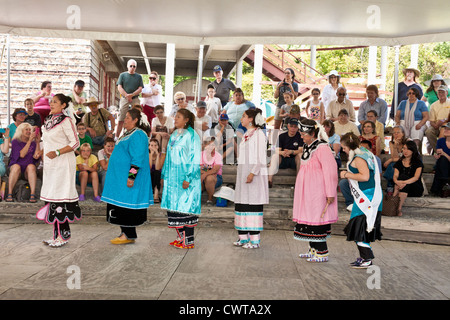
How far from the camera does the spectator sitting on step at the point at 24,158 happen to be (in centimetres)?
755

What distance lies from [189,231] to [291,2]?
3101 millimetres

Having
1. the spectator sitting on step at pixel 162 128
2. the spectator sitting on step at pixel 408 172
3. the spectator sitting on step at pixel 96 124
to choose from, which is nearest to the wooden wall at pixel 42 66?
the spectator sitting on step at pixel 96 124

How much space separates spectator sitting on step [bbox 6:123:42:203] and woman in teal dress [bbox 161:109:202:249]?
3.13 meters

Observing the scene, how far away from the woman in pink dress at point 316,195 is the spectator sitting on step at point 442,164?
361 cm

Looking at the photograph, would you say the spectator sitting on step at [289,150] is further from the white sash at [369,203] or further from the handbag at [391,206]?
the white sash at [369,203]

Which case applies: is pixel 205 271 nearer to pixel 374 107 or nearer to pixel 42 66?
pixel 374 107

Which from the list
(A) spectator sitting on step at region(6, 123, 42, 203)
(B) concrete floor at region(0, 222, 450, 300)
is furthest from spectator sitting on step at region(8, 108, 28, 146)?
(B) concrete floor at region(0, 222, 450, 300)

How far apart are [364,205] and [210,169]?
3291 mm

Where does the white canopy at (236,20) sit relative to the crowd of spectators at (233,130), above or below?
above

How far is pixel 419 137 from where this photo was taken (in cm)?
906

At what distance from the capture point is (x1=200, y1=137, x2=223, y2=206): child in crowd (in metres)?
7.55

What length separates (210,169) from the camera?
25.0ft

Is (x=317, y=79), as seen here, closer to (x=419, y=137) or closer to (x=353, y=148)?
(x=419, y=137)

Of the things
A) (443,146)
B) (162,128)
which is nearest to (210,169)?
(162,128)
